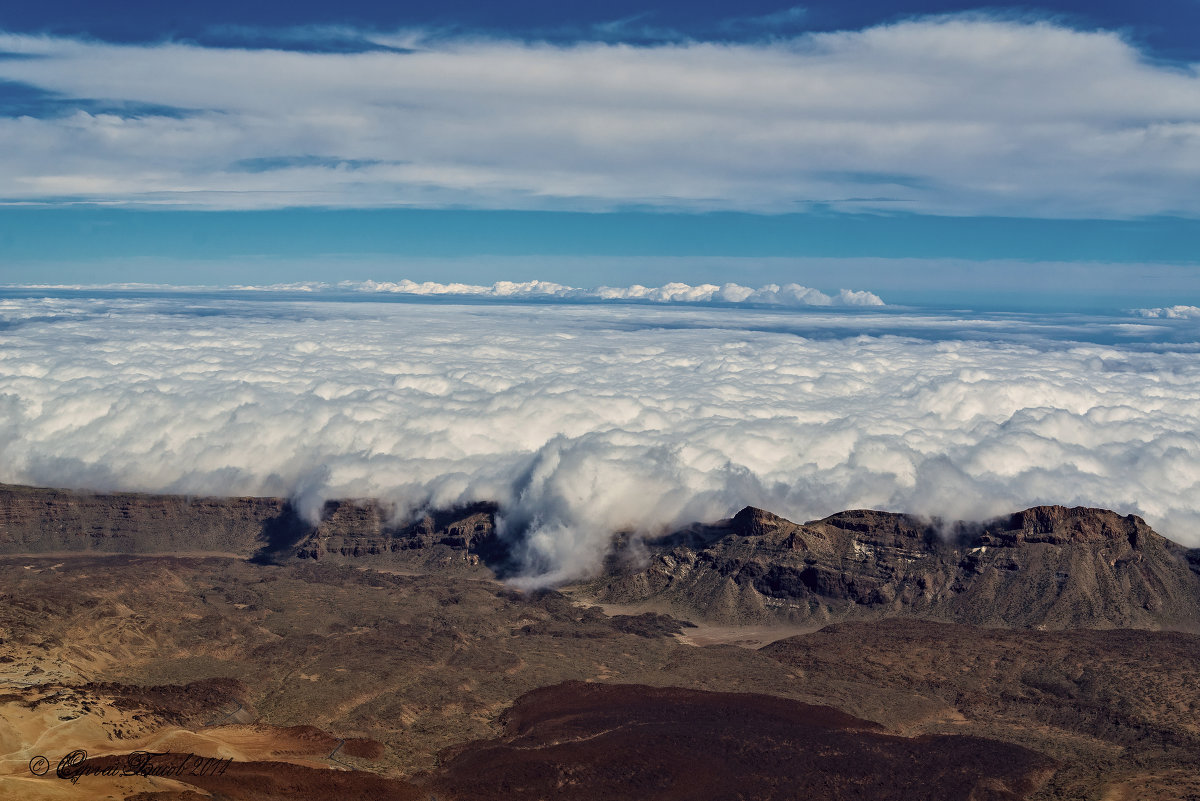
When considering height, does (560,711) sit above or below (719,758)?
below

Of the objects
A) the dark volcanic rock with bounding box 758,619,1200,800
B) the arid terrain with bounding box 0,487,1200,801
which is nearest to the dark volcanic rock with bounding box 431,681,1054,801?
the arid terrain with bounding box 0,487,1200,801

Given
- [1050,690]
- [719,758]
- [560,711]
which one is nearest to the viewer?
[719,758]

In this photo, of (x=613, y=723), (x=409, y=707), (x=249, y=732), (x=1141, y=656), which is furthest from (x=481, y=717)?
(x=1141, y=656)

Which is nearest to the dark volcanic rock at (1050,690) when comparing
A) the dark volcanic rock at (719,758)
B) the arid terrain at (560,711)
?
the arid terrain at (560,711)

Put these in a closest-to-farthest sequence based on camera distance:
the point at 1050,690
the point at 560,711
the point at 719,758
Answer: the point at 719,758, the point at 560,711, the point at 1050,690

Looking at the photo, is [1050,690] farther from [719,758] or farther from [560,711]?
[560,711]

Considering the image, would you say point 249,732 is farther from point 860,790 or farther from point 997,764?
point 997,764

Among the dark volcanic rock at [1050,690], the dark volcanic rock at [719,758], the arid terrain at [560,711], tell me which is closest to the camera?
the arid terrain at [560,711]

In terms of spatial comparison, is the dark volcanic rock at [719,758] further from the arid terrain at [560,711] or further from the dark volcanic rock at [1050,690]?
the dark volcanic rock at [1050,690]

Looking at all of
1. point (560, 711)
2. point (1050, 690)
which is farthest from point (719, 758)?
point (1050, 690)
